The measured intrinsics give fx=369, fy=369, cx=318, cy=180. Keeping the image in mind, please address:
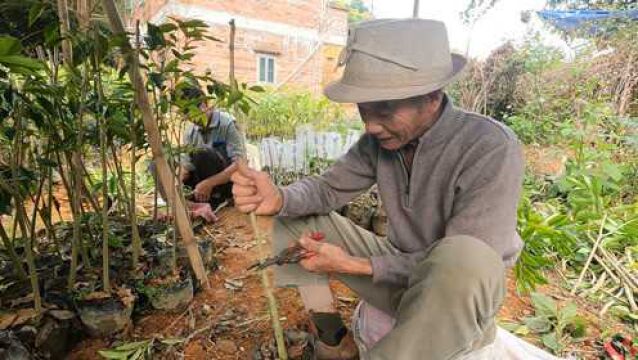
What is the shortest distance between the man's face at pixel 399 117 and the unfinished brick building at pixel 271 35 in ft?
27.1

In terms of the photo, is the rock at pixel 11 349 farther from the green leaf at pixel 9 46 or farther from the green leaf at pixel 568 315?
the green leaf at pixel 568 315

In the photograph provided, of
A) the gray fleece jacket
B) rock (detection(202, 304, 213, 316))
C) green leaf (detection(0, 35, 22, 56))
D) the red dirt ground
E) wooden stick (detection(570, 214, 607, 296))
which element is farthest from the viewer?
wooden stick (detection(570, 214, 607, 296))

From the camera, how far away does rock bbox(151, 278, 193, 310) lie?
1551 millimetres

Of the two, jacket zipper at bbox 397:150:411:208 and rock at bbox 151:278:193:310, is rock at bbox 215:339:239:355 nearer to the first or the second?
rock at bbox 151:278:193:310

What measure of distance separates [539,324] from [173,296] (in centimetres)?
161

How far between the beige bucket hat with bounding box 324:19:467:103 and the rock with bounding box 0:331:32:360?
3.88 feet

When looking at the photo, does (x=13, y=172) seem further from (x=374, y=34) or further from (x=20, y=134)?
(x=374, y=34)

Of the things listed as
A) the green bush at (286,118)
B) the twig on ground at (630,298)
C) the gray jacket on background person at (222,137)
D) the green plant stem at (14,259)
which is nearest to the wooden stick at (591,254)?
the twig on ground at (630,298)

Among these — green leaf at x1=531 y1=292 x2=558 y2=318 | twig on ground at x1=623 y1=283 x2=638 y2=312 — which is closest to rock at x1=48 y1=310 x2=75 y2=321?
green leaf at x1=531 y1=292 x2=558 y2=318

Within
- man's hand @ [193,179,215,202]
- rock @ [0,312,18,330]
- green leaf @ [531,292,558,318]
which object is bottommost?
green leaf @ [531,292,558,318]

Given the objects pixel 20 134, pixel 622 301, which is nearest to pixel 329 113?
pixel 622 301

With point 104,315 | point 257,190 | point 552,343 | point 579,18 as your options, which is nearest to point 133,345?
point 104,315

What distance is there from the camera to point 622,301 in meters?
1.90

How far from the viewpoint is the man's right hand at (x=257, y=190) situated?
124 centimetres
